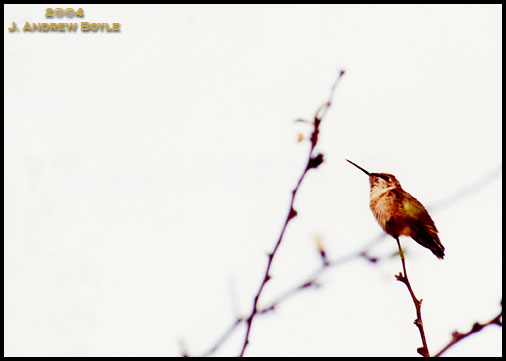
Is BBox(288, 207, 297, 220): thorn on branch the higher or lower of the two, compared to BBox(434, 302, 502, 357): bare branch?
higher

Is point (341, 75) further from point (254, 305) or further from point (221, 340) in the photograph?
point (221, 340)

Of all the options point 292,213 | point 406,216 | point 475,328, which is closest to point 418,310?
point 475,328

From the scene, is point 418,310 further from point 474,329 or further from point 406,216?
point 406,216

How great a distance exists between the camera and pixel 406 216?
5.01 metres

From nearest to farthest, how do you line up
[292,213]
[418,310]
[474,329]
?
[292,213] → [474,329] → [418,310]

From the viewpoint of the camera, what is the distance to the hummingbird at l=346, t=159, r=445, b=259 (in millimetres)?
4871

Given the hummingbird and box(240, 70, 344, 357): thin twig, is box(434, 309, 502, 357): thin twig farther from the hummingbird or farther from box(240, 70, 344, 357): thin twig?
the hummingbird

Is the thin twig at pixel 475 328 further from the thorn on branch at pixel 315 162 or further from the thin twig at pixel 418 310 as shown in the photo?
the thorn on branch at pixel 315 162

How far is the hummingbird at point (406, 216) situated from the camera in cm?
487

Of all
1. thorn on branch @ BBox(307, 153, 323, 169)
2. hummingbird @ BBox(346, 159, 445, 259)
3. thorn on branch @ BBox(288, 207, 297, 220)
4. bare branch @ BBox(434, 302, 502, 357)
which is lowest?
hummingbird @ BBox(346, 159, 445, 259)

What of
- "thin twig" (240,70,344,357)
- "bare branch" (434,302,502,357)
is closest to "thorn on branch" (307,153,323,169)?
"thin twig" (240,70,344,357)

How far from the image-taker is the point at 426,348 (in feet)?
7.37

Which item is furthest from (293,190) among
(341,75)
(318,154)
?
(341,75)

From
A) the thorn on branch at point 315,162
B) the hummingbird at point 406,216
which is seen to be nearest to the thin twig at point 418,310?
the thorn on branch at point 315,162
